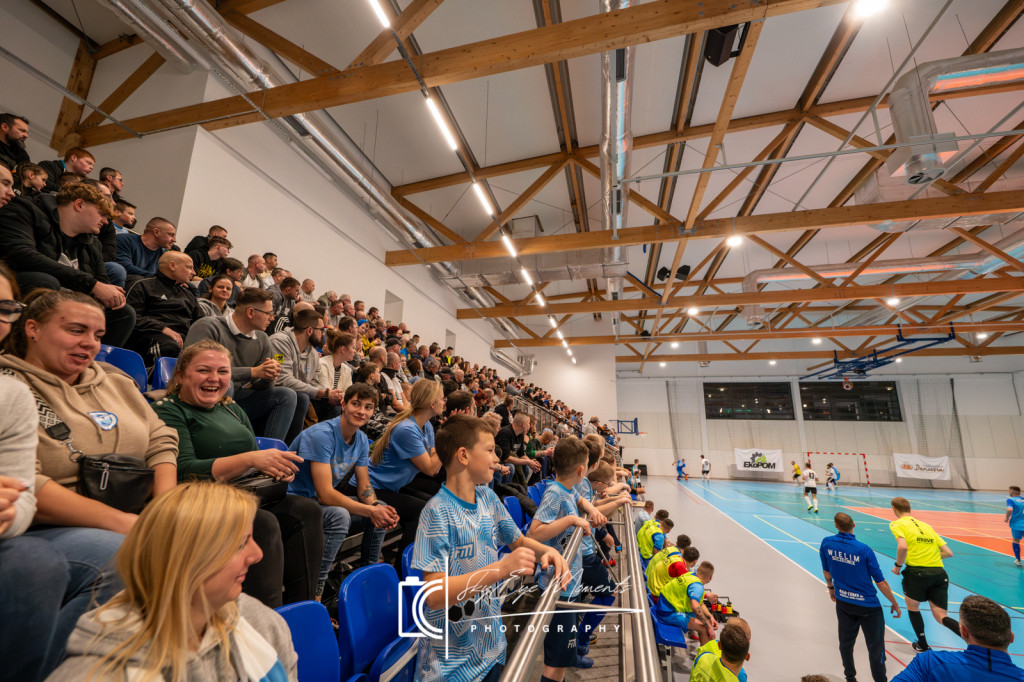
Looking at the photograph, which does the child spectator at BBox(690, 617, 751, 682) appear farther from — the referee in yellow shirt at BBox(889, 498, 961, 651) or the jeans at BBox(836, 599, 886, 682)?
the referee in yellow shirt at BBox(889, 498, 961, 651)

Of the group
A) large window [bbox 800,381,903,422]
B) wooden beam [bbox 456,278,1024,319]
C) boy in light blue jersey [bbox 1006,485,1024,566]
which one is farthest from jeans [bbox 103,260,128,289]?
large window [bbox 800,381,903,422]

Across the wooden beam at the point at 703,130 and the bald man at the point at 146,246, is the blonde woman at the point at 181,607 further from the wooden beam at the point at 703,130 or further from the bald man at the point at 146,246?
the wooden beam at the point at 703,130

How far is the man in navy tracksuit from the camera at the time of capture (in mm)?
4148

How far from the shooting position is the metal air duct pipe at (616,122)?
429 centimetres

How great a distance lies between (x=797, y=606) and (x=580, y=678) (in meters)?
4.92

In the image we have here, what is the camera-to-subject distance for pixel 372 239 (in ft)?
27.8

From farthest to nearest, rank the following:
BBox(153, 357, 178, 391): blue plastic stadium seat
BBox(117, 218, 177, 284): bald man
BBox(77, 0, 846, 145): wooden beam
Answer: BBox(77, 0, 846, 145): wooden beam < BBox(117, 218, 177, 284): bald man < BBox(153, 357, 178, 391): blue plastic stadium seat

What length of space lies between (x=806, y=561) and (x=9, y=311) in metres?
10.3

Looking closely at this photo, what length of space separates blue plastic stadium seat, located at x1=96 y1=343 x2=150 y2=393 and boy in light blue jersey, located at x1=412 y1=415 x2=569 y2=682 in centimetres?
178

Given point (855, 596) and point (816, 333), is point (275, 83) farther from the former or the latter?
point (816, 333)

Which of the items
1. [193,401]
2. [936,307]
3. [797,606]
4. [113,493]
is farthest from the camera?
[936,307]

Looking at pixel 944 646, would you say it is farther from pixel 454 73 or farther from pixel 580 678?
pixel 454 73

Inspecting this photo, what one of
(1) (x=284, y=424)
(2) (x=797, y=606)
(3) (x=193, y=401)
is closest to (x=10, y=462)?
(3) (x=193, y=401)

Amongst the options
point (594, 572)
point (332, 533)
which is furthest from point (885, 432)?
point (332, 533)
